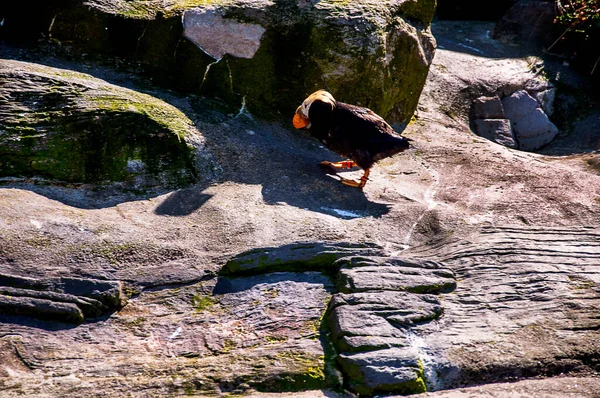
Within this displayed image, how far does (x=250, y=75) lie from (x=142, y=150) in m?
1.52

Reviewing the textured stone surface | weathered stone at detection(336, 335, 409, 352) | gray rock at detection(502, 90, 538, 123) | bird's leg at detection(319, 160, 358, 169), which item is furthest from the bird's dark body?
gray rock at detection(502, 90, 538, 123)

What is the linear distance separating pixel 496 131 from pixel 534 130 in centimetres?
58

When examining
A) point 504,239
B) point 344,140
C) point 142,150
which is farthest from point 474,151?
point 142,150

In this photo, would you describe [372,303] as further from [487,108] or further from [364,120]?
[487,108]

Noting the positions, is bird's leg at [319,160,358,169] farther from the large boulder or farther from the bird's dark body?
the large boulder

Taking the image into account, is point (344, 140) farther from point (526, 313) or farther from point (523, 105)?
point (523, 105)

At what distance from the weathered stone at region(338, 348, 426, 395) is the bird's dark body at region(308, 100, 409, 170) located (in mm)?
2139

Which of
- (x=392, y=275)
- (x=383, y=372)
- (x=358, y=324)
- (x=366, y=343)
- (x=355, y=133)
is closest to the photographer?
(x=383, y=372)

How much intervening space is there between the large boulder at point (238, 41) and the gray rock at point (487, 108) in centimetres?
180

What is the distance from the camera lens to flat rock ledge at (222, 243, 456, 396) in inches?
143

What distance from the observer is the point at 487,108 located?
7793 millimetres

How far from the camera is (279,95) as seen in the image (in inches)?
251

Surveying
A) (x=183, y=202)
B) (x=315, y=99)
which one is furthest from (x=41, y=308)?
(x=315, y=99)

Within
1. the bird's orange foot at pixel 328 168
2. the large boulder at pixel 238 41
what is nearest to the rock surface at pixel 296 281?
the bird's orange foot at pixel 328 168
